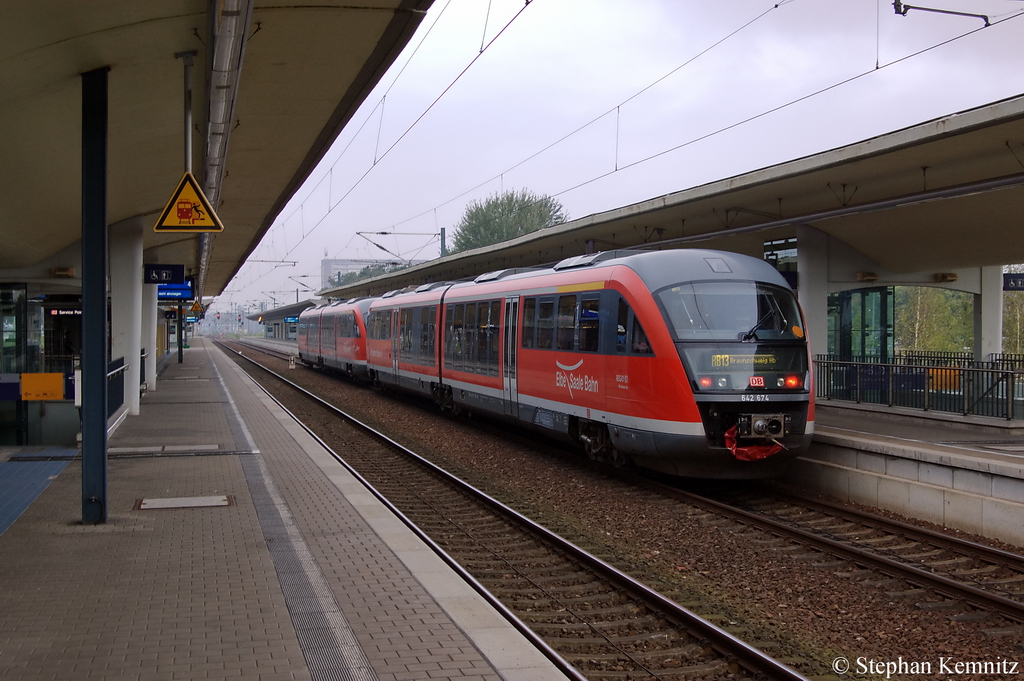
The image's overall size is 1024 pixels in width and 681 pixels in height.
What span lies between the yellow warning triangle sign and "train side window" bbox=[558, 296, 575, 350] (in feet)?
16.7

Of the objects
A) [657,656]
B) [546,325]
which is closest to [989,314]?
[546,325]

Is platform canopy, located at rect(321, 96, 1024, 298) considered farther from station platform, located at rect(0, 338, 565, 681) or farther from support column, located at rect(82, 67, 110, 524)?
support column, located at rect(82, 67, 110, 524)

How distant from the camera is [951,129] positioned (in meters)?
10.6

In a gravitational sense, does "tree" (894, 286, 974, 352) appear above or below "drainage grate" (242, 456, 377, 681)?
above

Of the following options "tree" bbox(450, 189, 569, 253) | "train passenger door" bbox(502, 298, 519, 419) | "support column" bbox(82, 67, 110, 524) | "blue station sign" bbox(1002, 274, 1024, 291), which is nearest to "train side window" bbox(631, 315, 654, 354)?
"train passenger door" bbox(502, 298, 519, 419)

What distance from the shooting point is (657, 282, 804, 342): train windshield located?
947 centimetres

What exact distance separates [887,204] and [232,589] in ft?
37.8

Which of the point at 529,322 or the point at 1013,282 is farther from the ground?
the point at 1013,282

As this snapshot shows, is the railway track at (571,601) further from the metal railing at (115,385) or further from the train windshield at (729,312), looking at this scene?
the metal railing at (115,385)

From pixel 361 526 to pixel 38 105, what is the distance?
5188mm

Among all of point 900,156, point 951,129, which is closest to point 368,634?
point 951,129

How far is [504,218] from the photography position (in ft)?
214

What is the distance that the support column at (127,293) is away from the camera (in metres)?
17.1

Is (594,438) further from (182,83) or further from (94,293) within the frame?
(182,83)
